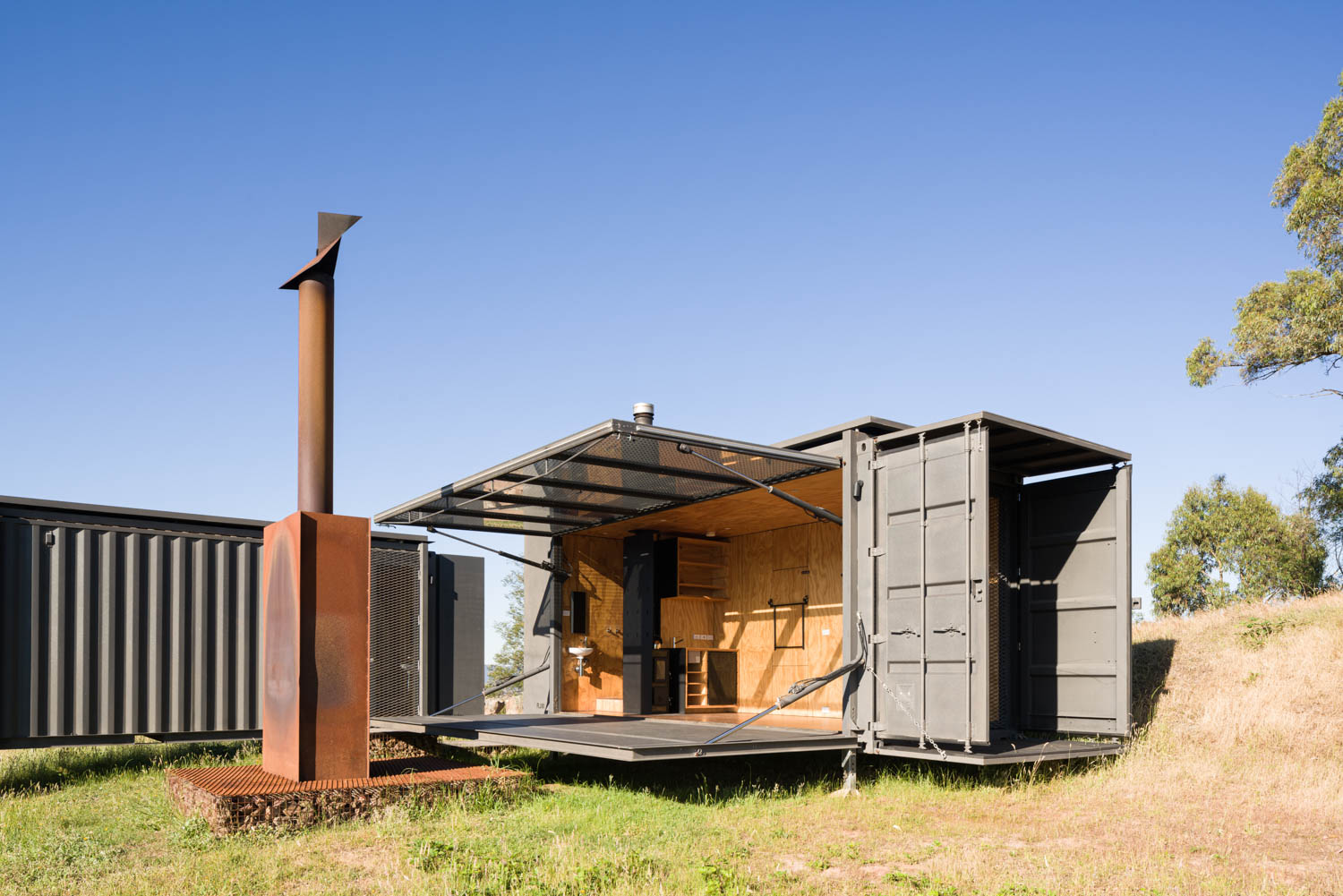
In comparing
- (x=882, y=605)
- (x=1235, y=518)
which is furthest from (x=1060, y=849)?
(x=1235, y=518)

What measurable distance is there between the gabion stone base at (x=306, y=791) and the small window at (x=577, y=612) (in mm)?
5658

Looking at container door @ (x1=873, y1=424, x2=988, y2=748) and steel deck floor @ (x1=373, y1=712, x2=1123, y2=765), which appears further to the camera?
steel deck floor @ (x1=373, y1=712, x2=1123, y2=765)

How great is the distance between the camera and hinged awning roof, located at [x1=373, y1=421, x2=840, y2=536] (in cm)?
966

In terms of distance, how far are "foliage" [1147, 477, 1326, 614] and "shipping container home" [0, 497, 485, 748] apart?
23.1 m

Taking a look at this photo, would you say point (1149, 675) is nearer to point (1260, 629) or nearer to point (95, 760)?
point (1260, 629)

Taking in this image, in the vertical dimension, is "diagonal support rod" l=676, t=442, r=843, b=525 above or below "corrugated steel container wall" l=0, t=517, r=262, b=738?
above

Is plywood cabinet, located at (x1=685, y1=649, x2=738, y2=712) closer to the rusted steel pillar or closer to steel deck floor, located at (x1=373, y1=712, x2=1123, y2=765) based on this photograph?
steel deck floor, located at (x1=373, y1=712, x2=1123, y2=765)

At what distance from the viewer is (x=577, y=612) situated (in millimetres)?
15242

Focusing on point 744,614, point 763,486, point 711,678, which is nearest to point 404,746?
point 711,678

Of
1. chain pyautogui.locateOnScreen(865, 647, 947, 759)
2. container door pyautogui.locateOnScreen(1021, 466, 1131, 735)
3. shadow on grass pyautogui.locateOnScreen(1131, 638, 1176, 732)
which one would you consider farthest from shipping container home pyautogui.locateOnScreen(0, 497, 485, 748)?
shadow on grass pyautogui.locateOnScreen(1131, 638, 1176, 732)

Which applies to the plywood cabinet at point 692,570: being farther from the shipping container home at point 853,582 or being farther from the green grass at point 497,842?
the green grass at point 497,842

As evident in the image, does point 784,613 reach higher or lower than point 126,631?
lower

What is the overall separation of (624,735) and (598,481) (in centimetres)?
273

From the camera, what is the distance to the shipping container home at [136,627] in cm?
1097
